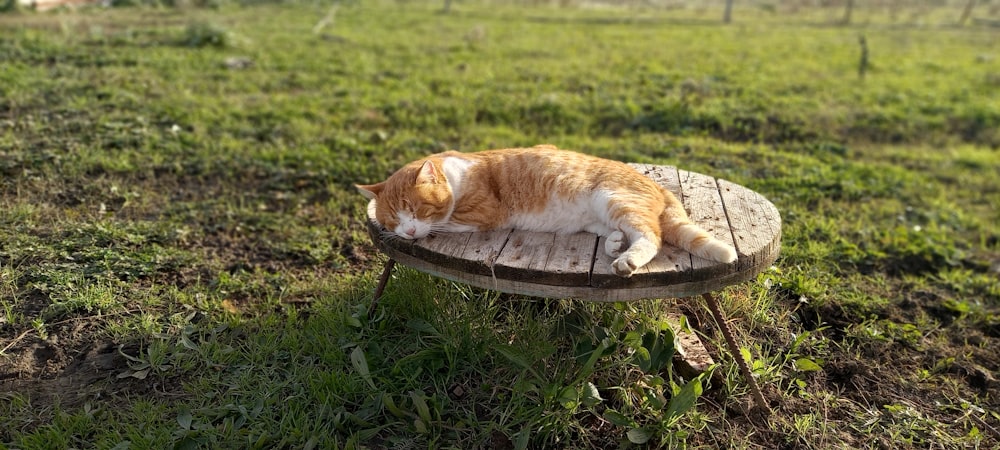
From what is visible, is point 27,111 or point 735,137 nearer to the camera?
point 27,111


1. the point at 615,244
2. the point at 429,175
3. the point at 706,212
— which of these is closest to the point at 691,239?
the point at 615,244

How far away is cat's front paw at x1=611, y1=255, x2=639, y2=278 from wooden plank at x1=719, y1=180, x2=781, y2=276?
51cm

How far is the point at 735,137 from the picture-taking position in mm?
6902

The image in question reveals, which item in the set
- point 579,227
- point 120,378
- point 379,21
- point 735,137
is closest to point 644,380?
point 579,227

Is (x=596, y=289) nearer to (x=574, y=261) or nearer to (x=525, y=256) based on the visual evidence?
(x=574, y=261)

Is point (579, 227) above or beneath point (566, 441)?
above

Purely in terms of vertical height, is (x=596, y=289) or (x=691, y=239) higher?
(x=691, y=239)

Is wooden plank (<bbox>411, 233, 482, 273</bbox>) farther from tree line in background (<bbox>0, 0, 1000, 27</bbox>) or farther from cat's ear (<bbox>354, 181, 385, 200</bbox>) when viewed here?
tree line in background (<bbox>0, 0, 1000, 27</bbox>)

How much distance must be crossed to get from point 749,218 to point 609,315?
0.83 meters

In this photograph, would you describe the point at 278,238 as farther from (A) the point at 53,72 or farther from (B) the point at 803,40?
(B) the point at 803,40

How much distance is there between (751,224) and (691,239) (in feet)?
1.81

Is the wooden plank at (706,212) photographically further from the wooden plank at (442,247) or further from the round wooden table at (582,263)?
the wooden plank at (442,247)

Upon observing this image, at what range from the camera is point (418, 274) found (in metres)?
3.39

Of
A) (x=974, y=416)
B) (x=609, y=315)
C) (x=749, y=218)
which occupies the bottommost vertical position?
(x=974, y=416)
